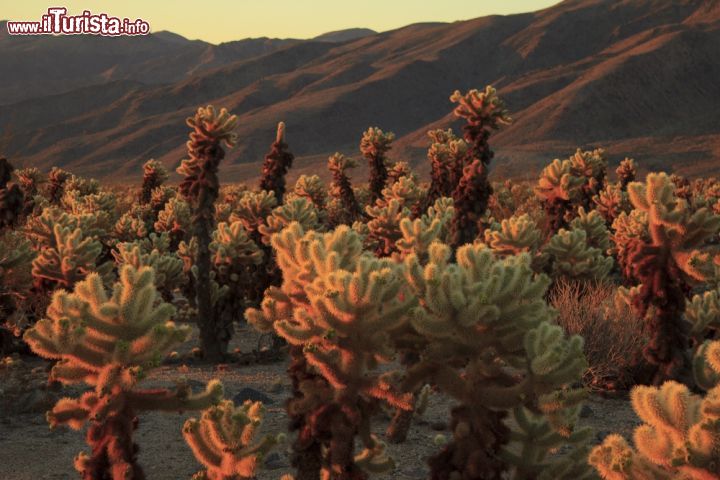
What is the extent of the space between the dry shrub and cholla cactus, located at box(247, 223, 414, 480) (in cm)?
482

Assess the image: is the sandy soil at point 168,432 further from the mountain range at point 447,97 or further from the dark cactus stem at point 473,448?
the mountain range at point 447,97

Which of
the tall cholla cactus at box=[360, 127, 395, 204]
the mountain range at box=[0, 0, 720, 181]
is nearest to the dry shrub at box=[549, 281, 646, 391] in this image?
the tall cholla cactus at box=[360, 127, 395, 204]

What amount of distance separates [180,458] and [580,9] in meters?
113

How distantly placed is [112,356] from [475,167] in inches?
373

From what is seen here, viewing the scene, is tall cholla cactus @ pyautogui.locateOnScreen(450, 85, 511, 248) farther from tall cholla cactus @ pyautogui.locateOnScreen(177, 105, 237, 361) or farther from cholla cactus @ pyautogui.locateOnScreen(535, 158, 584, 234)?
tall cholla cactus @ pyautogui.locateOnScreen(177, 105, 237, 361)

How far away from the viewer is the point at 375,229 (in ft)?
36.3

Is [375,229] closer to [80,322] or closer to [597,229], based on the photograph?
[597,229]

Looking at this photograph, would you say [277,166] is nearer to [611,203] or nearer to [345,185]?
[345,185]

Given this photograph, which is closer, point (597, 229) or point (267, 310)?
point (267, 310)

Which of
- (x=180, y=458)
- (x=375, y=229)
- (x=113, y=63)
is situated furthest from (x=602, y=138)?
(x=113, y=63)

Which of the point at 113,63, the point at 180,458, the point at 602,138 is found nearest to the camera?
the point at 180,458

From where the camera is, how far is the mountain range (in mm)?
65875

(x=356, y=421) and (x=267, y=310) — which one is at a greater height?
(x=267, y=310)

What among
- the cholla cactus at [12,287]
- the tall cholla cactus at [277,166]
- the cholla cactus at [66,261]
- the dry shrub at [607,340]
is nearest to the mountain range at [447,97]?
the tall cholla cactus at [277,166]
